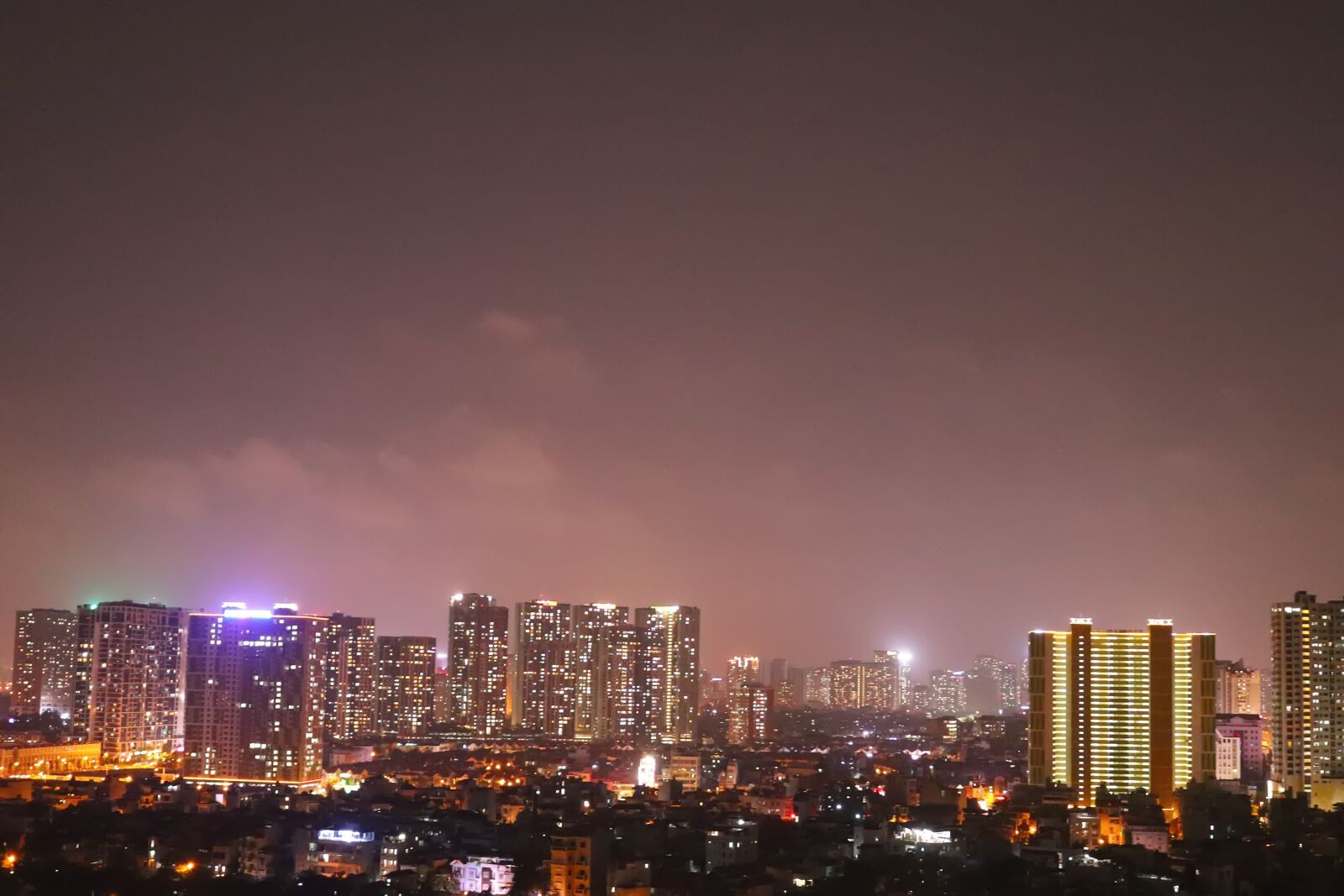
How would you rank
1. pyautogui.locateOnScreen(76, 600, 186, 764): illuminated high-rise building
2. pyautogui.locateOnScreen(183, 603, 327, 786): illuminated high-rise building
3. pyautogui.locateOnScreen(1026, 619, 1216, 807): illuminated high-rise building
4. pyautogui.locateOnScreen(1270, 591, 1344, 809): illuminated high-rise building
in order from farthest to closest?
pyautogui.locateOnScreen(76, 600, 186, 764): illuminated high-rise building < pyautogui.locateOnScreen(183, 603, 327, 786): illuminated high-rise building < pyautogui.locateOnScreen(1270, 591, 1344, 809): illuminated high-rise building < pyautogui.locateOnScreen(1026, 619, 1216, 807): illuminated high-rise building

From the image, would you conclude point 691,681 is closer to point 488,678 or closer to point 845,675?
point 488,678

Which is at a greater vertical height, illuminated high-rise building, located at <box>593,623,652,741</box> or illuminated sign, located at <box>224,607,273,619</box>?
illuminated sign, located at <box>224,607,273,619</box>

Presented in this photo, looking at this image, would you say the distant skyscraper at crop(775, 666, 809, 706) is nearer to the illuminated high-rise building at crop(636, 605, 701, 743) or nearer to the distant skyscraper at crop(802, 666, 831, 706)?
the distant skyscraper at crop(802, 666, 831, 706)

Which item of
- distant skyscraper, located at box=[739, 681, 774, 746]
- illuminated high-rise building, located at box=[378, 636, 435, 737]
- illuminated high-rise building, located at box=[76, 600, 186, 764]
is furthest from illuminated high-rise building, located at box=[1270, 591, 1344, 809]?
illuminated high-rise building, located at box=[378, 636, 435, 737]

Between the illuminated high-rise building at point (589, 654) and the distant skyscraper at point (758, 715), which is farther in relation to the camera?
the distant skyscraper at point (758, 715)

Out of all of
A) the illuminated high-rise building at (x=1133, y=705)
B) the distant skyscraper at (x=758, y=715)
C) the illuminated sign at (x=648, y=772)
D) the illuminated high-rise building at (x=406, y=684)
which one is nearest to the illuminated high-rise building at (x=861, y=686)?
the distant skyscraper at (x=758, y=715)

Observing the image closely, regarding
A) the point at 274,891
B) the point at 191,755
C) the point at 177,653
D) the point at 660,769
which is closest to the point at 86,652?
the point at 177,653

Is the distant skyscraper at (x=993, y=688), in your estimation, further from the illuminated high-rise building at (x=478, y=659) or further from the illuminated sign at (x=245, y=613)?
the illuminated sign at (x=245, y=613)
